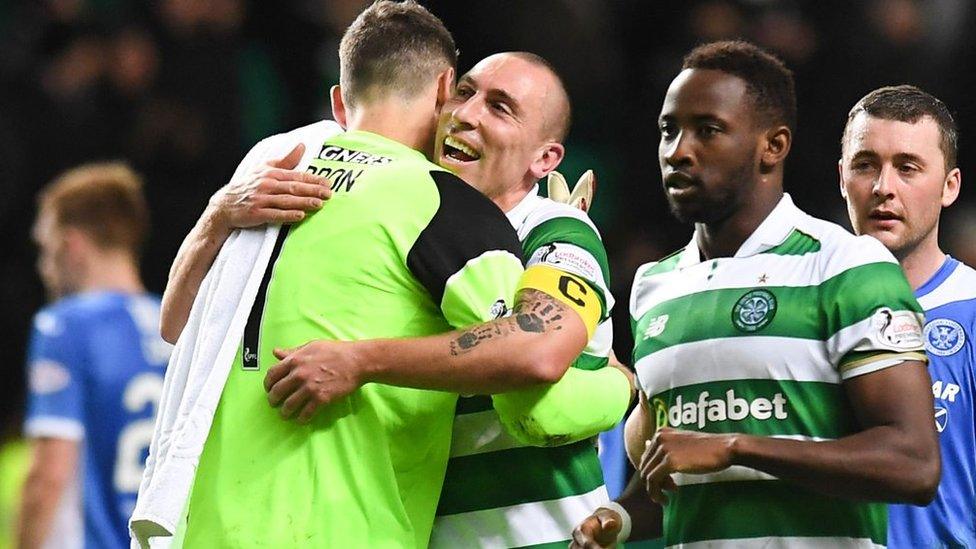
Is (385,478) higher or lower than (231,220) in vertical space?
lower

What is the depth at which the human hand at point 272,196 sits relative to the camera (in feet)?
11.5

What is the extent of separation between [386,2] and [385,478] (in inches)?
54.8

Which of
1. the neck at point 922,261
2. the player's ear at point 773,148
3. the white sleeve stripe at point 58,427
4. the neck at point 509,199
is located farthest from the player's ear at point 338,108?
the white sleeve stripe at point 58,427

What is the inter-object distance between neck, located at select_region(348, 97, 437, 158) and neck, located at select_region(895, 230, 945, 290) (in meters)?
1.55

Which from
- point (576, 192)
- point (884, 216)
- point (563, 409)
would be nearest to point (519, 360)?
point (563, 409)

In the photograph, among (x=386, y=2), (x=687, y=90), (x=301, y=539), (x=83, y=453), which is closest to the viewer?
(x=301, y=539)

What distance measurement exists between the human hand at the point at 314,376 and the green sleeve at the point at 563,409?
0.37m

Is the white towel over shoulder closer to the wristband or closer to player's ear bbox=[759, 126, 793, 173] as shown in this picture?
the wristband

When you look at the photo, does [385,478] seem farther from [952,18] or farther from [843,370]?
[952,18]

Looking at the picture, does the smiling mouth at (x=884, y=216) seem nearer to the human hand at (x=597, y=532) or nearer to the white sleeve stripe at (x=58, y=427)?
the human hand at (x=597, y=532)

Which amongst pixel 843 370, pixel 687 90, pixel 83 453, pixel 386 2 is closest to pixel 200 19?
pixel 83 453

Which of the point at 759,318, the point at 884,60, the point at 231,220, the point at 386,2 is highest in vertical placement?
the point at 884,60

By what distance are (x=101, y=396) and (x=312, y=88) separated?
3.91 metres

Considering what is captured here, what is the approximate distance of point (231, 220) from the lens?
3623 mm
